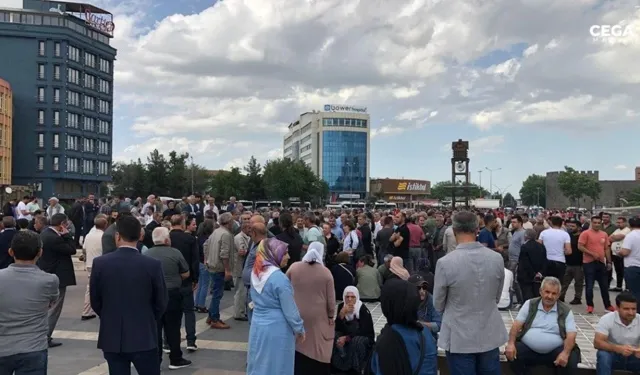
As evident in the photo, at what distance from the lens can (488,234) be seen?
1159 cm

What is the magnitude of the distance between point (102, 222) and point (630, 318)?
8.20m

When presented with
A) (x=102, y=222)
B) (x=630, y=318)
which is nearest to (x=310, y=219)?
(x=102, y=222)

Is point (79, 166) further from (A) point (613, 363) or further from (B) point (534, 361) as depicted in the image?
(A) point (613, 363)

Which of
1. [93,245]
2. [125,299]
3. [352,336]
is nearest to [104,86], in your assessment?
[93,245]

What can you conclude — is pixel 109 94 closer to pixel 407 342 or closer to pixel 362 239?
pixel 362 239

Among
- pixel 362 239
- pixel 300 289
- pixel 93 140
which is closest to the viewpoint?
pixel 300 289

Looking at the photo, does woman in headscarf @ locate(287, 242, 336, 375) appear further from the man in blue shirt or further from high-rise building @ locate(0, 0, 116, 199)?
high-rise building @ locate(0, 0, 116, 199)

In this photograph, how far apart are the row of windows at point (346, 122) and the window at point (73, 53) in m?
63.8

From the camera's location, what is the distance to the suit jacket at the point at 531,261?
33.2ft

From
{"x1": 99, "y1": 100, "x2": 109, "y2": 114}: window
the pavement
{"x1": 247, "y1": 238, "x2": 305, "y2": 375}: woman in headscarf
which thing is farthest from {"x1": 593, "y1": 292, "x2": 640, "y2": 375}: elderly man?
{"x1": 99, "y1": 100, "x2": 109, "y2": 114}: window

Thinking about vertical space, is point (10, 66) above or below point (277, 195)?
above

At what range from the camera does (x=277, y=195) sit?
69.5 m

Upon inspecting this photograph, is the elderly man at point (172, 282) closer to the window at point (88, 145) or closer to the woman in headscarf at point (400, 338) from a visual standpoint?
the woman in headscarf at point (400, 338)

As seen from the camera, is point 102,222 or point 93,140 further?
point 93,140
